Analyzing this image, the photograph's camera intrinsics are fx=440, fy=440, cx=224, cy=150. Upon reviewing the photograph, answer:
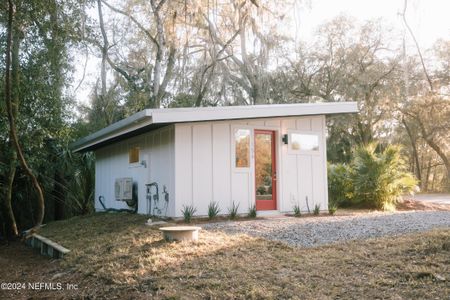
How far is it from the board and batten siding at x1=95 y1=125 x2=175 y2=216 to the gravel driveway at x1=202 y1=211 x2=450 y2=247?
179cm

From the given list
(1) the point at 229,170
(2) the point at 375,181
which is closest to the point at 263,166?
(1) the point at 229,170

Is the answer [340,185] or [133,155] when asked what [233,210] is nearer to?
[133,155]

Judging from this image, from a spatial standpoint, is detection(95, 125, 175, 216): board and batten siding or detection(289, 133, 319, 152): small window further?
detection(289, 133, 319, 152): small window

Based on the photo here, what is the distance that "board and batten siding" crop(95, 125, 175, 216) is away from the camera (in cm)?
925

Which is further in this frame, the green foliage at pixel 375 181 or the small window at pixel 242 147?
the green foliage at pixel 375 181

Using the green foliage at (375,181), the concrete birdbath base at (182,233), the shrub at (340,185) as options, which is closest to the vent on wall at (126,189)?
the concrete birdbath base at (182,233)

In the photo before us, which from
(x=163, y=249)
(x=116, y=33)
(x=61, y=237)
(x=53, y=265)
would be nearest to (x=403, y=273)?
(x=163, y=249)

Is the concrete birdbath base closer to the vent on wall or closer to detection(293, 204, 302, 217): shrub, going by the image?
detection(293, 204, 302, 217): shrub

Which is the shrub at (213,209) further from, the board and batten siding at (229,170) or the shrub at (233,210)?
the shrub at (233,210)

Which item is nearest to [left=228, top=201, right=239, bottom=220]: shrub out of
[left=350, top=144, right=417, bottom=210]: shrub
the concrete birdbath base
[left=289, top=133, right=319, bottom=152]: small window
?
[left=289, top=133, right=319, bottom=152]: small window

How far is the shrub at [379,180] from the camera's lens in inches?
473

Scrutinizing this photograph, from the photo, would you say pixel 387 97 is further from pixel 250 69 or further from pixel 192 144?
pixel 192 144

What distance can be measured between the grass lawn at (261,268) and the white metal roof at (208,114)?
251 centimetres

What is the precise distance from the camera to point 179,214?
8914 mm
